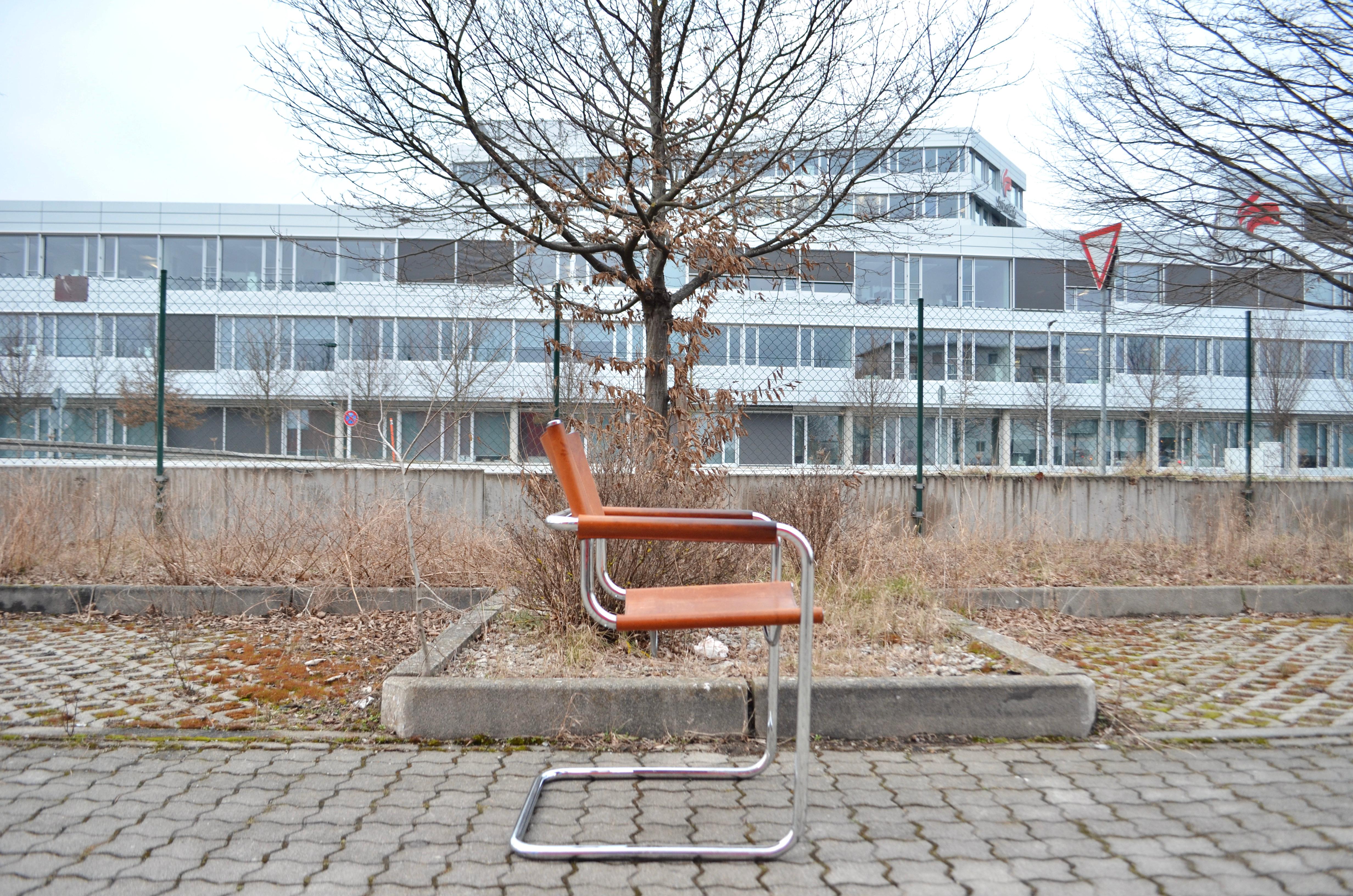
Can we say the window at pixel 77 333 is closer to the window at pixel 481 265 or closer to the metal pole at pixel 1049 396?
the window at pixel 481 265

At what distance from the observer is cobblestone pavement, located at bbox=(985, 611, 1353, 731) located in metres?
3.46

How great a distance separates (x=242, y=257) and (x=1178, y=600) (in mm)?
31779

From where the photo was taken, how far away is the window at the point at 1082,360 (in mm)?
28219

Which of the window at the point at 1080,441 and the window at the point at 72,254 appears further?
the window at the point at 72,254

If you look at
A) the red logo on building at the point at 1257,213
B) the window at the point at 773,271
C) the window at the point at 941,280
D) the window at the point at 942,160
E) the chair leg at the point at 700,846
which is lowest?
the chair leg at the point at 700,846

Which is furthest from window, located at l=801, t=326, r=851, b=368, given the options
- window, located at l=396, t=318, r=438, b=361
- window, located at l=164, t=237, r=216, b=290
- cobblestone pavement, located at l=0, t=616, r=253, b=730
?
window, located at l=164, t=237, r=216, b=290

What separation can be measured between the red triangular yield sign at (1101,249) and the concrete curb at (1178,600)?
2.87 metres

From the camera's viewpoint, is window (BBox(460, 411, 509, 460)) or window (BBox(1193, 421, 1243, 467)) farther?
window (BBox(1193, 421, 1243, 467))

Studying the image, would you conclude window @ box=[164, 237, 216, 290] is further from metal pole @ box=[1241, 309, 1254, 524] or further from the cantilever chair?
the cantilever chair

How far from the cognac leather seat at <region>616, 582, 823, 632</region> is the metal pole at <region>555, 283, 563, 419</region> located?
13.9 feet

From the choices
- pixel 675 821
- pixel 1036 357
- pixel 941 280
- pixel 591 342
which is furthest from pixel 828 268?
pixel 941 280

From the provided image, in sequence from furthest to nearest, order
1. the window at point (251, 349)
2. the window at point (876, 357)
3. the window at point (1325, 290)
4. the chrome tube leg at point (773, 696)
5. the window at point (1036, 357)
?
the window at point (1036, 357) → the window at point (251, 349) → the window at point (876, 357) → the window at point (1325, 290) → the chrome tube leg at point (773, 696)

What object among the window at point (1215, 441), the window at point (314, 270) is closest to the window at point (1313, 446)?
the window at point (1215, 441)

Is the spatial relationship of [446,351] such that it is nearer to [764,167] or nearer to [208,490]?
[208,490]
